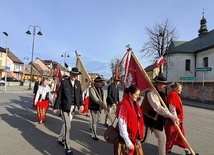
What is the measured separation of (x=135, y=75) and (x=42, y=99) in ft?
16.6

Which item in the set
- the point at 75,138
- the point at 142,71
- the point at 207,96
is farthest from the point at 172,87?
the point at 207,96

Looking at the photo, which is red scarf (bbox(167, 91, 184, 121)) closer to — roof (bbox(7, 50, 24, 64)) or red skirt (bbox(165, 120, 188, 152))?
red skirt (bbox(165, 120, 188, 152))

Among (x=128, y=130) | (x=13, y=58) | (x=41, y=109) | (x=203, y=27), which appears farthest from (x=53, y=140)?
(x=13, y=58)

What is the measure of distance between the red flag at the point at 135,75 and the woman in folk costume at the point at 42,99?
4514mm

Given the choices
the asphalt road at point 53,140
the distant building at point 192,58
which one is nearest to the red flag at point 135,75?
the asphalt road at point 53,140

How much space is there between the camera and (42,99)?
917 cm

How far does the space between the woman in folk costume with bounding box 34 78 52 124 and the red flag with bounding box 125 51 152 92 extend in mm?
4514

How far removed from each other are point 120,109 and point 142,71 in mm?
1701

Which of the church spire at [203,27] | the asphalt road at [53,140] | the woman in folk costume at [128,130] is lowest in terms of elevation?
the asphalt road at [53,140]

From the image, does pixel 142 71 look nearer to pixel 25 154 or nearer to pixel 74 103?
pixel 74 103

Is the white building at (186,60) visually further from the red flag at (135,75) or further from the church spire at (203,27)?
the red flag at (135,75)

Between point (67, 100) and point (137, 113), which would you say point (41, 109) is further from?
point (137, 113)

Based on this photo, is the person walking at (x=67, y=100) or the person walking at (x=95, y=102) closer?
the person walking at (x=67, y=100)

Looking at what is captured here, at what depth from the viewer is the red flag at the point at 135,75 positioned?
5030mm
